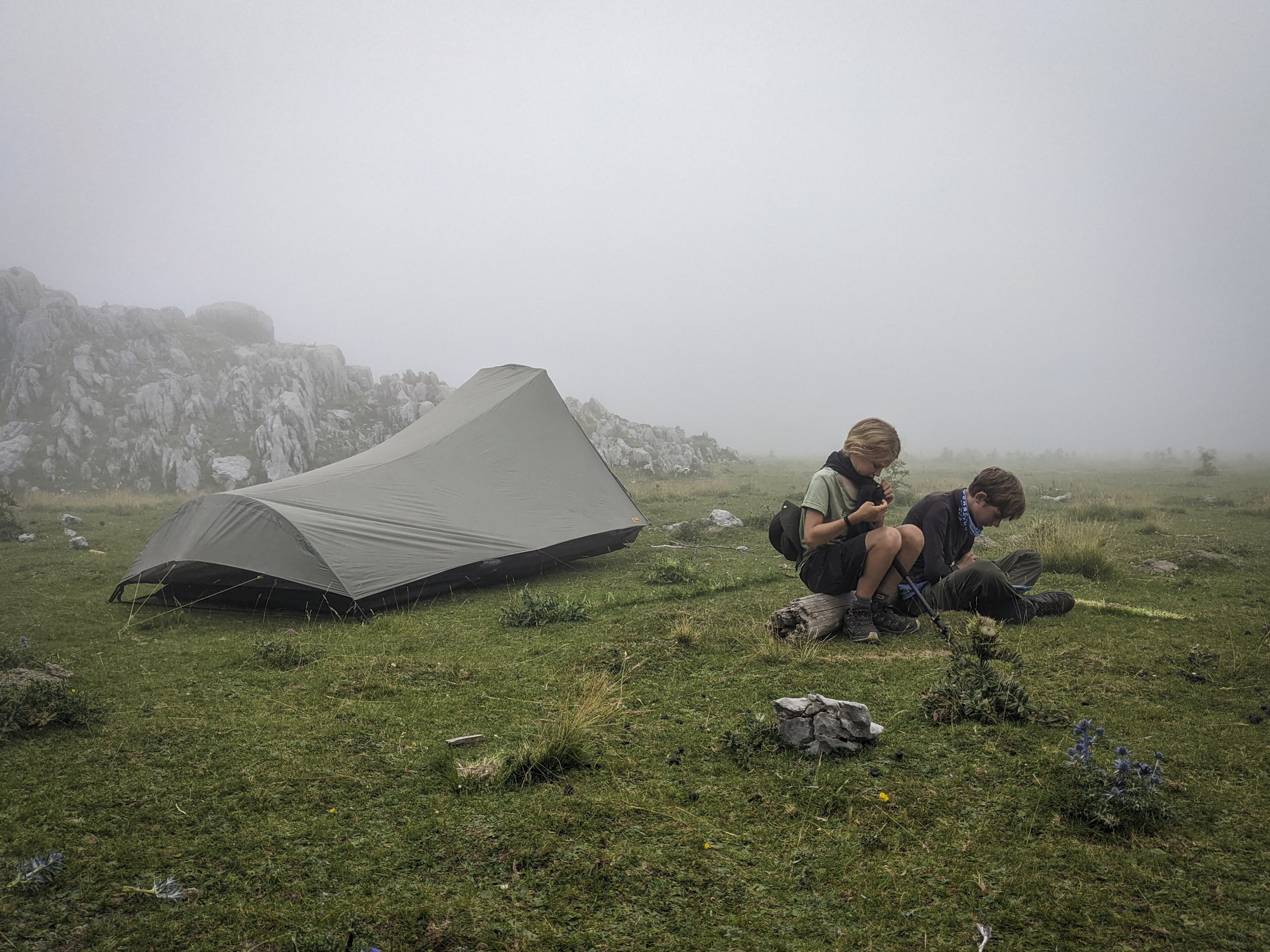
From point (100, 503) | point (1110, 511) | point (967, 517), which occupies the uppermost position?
point (967, 517)

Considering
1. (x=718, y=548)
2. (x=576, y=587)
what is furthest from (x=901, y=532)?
(x=718, y=548)

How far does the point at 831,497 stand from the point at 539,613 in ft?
10.1

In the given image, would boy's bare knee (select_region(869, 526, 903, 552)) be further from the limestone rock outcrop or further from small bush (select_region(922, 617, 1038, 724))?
the limestone rock outcrop

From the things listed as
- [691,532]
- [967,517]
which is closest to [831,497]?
[967,517]

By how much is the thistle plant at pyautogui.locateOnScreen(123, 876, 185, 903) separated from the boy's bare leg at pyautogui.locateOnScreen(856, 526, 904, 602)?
4577 mm

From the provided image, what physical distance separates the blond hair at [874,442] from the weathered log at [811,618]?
1.18 m

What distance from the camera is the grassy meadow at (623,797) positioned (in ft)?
7.55

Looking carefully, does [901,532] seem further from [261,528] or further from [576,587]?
[261,528]

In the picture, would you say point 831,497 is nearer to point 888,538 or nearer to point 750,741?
point 888,538

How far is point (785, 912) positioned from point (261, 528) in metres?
6.54

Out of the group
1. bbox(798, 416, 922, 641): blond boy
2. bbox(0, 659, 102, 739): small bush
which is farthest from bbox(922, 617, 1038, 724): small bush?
bbox(0, 659, 102, 739): small bush

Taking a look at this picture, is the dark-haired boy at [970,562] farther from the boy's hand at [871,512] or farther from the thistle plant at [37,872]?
the thistle plant at [37,872]

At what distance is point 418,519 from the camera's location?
7965mm

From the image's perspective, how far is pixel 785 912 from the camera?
7.73 ft
